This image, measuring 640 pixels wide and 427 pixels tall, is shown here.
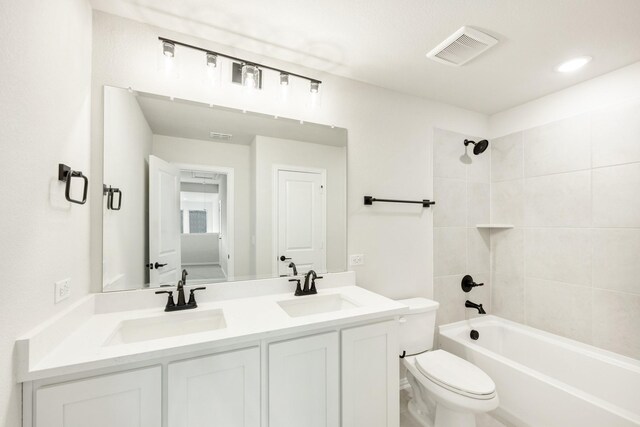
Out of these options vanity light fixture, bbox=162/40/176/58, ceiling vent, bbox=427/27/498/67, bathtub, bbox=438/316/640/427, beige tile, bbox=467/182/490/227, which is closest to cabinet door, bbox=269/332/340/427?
bathtub, bbox=438/316/640/427

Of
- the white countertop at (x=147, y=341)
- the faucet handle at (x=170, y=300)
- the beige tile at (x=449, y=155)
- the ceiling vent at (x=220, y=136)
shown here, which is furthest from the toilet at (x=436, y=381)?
the ceiling vent at (x=220, y=136)

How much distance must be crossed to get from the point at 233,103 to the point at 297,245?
3.39ft

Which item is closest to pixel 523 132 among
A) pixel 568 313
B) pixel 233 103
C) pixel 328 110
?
pixel 568 313

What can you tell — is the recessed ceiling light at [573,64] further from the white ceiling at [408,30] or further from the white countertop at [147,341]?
the white countertop at [147,341]

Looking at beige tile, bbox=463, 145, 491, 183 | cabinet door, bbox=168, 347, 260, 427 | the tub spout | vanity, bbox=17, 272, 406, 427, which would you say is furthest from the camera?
beige tile, bbox=463, 145, 491, 183

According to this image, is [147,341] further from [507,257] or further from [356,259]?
[507,257]

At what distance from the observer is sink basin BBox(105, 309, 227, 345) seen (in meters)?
1.32

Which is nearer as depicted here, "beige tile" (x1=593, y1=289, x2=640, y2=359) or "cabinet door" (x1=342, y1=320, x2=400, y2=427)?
"cabinet door" (x1=342, y1=320, x2=400, y2=427)

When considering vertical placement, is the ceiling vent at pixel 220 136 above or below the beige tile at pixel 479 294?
above

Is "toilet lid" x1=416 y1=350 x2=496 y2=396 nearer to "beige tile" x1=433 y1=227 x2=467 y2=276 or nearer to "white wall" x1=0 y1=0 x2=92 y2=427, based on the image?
"beige tile" x1=433 y1=227 x2=467 y2=276

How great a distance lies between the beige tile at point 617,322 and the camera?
1.82m

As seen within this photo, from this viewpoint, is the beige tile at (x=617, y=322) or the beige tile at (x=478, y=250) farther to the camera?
the beige tile at (x=478, y=250)

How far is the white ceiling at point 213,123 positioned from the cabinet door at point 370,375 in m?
1.33

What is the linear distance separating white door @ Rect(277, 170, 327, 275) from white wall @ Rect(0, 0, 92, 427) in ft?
3.48
